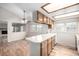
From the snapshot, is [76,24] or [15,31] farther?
[76,24]

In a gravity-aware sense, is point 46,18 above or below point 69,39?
above

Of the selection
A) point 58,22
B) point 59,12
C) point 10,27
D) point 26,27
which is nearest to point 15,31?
point 10,27

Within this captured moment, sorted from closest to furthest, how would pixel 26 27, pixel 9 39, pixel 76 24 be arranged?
pixel 9 39, pixel 26 27, pixel 76 24

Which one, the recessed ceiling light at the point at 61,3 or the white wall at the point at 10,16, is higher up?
the recessed ceiling light at the point at 61,3

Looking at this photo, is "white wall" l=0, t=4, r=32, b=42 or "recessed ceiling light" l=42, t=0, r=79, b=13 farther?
"white wall" l=0, t=4, r=32, b=42

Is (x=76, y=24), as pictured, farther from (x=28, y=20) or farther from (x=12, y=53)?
(x=12, y=53)

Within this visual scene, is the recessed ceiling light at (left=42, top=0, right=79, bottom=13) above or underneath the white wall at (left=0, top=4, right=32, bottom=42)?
above

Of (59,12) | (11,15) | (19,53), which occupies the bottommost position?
(19,53)

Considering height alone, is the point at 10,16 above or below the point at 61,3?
below

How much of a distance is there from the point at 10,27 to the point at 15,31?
106mm

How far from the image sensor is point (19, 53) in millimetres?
1321

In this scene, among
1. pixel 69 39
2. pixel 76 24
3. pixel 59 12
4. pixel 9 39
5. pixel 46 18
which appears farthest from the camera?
pixel 46 18

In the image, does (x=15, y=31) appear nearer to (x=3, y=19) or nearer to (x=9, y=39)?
(x=9, y=39)

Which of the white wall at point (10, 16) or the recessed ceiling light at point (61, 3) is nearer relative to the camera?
the recessed ceiling light at point (61, 3)
